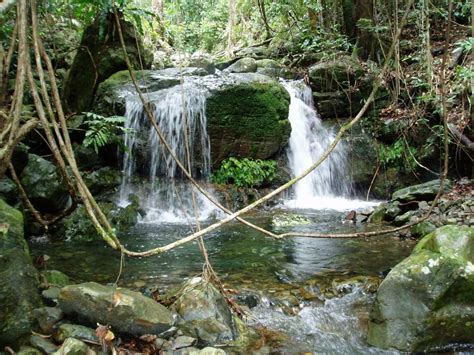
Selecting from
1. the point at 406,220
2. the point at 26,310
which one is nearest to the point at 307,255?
the point at 406,220

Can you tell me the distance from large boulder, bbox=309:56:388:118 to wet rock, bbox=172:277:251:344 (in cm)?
864

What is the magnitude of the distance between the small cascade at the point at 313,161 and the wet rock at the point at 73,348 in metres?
7.02

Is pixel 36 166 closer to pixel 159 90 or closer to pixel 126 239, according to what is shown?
pixel 126 239

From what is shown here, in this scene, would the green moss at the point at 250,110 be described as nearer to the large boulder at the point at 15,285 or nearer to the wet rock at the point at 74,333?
the large boulder at the point at 15,285

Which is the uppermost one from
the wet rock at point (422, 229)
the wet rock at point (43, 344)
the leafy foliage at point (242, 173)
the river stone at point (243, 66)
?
the river stone at point (243, 66)

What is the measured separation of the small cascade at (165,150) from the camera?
29.1ft

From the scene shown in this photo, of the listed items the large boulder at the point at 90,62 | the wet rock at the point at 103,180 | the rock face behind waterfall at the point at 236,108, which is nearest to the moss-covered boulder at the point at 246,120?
the rock face behind waterfall at the point at 236,108

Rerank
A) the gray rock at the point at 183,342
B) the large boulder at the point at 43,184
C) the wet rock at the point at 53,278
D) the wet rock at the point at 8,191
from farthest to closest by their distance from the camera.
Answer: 1. the large boulder at the point at 43,184
2. the wet rock at the point at 8,191
3. the wet rock at the point at 53,278
4. the gray rock at the point at 183,342

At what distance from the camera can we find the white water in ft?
32.2

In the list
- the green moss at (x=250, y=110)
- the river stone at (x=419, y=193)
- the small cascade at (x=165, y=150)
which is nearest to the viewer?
the river stone at (x=419, y=193)

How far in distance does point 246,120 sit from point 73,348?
25.0 feet

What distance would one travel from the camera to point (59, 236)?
6.57m

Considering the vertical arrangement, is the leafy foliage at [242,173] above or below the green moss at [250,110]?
below

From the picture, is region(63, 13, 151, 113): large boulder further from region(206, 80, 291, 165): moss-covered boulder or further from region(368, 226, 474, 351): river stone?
region(368, 226, 474, 351): river stone
